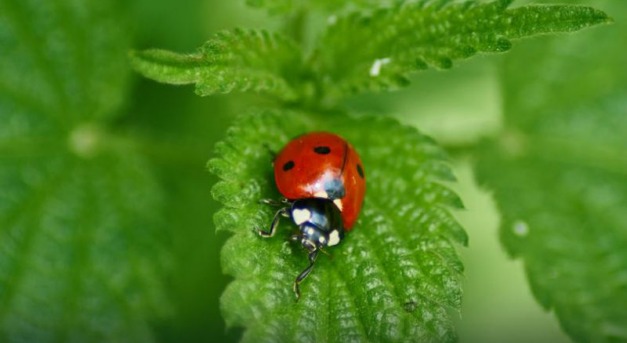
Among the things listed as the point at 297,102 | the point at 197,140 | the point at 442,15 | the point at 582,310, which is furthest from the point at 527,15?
the point at 197,140

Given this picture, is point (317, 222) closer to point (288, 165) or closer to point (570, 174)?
point (288, 165)

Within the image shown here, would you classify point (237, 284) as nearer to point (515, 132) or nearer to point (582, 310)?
point (582, 310)

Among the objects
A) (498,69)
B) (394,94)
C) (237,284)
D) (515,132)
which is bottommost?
(237,284)

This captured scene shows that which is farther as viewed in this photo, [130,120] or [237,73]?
[130,120]

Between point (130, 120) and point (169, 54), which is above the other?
point (130, 120)

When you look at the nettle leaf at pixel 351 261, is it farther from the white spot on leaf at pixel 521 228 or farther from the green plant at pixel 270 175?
the white spot on leaf at pixel 521 228

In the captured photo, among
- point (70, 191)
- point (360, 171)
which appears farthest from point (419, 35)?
point (70, 191)

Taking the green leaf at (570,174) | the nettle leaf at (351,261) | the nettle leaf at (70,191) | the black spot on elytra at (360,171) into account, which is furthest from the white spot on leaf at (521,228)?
the nettle leaf at (70,191)
